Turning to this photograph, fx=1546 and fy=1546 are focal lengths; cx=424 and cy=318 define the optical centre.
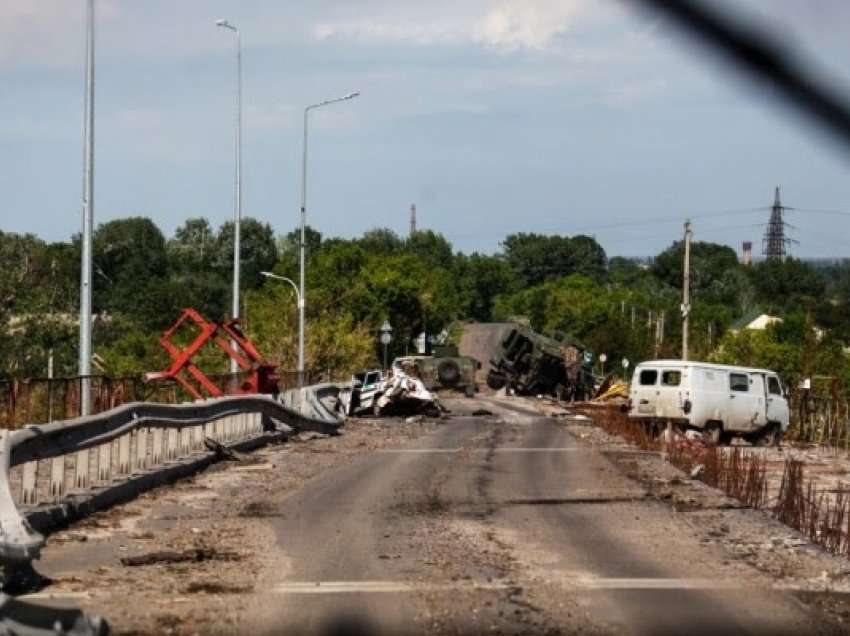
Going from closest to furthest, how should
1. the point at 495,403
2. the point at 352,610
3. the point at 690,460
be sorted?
1. the point at 352,610
2. the point at 690,460
3. the point at 495,403

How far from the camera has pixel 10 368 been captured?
4956cm

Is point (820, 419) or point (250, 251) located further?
point (250, 251)

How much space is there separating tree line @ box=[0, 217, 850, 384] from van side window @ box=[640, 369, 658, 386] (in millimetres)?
3842

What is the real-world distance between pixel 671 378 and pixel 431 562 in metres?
26.0

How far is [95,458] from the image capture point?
18.0 metres

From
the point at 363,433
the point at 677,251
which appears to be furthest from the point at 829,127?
the point at 677,251

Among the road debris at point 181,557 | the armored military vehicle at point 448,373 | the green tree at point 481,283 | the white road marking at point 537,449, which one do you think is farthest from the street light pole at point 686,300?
the green tree at point 481,283

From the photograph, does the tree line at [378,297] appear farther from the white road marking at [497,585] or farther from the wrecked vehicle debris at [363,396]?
the wrecked vehicle debris at [363,396]

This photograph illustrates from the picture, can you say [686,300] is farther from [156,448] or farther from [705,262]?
[156,448]

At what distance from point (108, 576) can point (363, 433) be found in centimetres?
2737

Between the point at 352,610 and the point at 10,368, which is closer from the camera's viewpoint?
the point at 352,610

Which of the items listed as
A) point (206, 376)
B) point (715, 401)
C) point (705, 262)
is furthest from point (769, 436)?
point (705, 262)

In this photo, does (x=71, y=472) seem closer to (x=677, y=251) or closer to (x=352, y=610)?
(x=352, y=610)

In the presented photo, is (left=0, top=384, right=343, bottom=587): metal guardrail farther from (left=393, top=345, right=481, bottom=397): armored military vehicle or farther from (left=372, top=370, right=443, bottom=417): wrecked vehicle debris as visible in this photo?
(left=393, top=345, right=481, bottom=397): armored military vehicle
